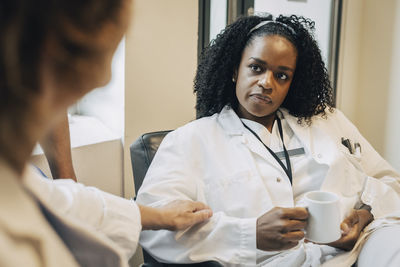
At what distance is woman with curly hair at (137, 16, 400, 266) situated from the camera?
1.25 meters

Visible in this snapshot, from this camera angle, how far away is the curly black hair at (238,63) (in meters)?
1.65

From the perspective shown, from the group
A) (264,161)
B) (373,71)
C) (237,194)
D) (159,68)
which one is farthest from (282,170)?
(373,71)

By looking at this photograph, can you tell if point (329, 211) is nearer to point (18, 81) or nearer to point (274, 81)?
point (274, 81)

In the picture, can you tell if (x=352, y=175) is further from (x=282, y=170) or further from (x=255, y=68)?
(x=255, y=68)

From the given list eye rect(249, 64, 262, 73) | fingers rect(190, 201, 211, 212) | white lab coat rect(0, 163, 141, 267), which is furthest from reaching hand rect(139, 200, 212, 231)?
eye rect(249, 64, 262, 73)

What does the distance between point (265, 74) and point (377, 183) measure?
0.59 metres

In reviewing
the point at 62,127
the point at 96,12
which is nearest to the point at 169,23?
the point at 62,127

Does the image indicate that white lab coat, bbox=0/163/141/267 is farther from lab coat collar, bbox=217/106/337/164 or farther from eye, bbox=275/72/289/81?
eye, bbox=275/72/289/81

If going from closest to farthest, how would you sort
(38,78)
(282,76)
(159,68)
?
1. (38,78)
2. (282,76)
3. (159,68)

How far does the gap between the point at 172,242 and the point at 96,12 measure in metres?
0.93

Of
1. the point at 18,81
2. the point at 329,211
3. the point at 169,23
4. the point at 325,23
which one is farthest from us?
the point at 325,23

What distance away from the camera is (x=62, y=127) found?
138 cm

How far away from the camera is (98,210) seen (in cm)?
89

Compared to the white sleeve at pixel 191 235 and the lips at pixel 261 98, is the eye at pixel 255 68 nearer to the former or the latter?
the lips at pixel 261 98
